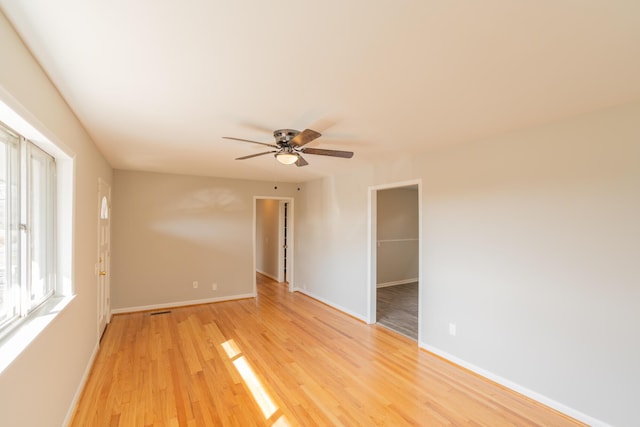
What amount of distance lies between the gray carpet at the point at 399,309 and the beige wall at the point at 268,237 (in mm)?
2824

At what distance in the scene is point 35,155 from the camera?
191 centimetres

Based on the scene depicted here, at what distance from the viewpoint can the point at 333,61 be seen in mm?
1568

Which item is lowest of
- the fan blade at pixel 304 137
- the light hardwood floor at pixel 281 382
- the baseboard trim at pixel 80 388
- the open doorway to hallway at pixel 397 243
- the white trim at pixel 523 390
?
the light hardwood floor at pixel 281 382

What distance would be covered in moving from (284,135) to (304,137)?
35 centimetres

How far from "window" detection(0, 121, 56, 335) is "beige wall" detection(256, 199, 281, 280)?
4.94 metres

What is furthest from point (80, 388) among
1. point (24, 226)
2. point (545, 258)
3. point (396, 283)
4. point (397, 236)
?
point (397, 236)

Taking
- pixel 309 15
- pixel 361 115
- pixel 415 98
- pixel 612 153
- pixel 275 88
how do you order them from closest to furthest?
pixel 309 15 < pixel 275 88 < pixel 415 98 < pixel 612 153 < pixel 361 115

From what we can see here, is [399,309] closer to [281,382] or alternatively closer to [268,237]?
[281,382]

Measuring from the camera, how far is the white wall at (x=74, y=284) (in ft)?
4.27

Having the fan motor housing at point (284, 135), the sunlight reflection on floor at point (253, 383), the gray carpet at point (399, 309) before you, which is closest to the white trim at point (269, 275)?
the gray carpet at point (399, 309)

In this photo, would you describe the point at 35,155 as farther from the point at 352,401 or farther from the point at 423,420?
the point at 423,420

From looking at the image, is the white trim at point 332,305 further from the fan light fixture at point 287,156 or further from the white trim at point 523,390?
the fan light fixture at point 287,156

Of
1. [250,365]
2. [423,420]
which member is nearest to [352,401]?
[423,420]

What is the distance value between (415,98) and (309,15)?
1.07 meters
